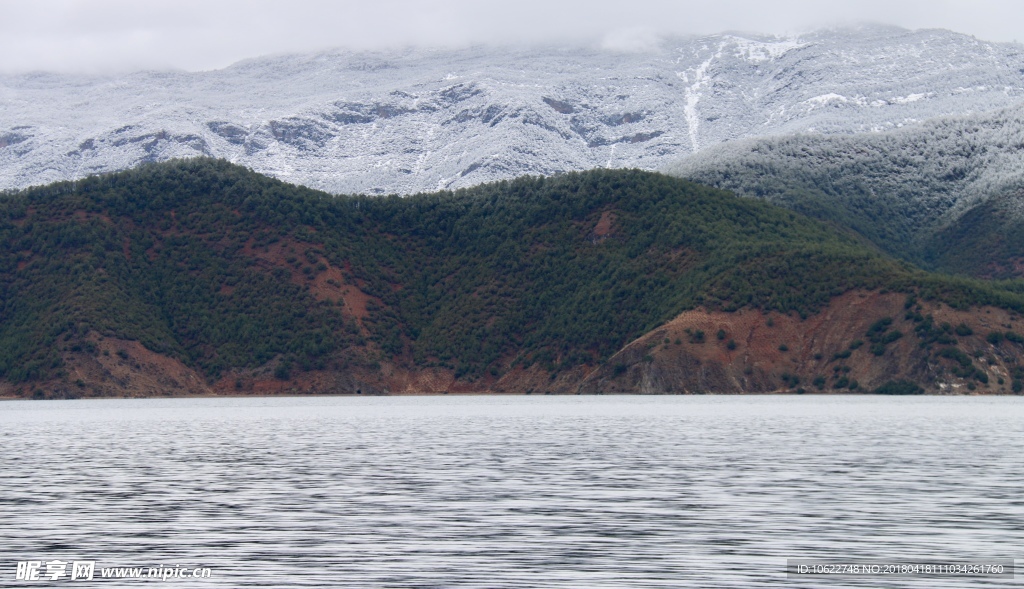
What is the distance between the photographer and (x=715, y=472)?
55.8 m

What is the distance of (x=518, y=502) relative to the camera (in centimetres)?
4578

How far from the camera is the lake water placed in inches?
1321

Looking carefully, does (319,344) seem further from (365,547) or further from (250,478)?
(365,547)

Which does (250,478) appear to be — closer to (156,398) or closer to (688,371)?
(688,371)

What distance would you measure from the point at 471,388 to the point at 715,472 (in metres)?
135

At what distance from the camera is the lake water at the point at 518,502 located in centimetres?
3356

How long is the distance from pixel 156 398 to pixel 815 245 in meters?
95.4

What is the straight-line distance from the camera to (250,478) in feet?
183

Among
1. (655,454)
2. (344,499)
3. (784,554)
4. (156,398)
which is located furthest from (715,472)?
(156,398)

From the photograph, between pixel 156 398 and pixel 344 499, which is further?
pixel 156 398

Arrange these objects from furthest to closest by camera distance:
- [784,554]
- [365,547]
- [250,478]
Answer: [250,478], [365,547], [784,554]

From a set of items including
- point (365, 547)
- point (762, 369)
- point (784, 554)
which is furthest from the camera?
point (762, 369)

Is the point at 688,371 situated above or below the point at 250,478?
below

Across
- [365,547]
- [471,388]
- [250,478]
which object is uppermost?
[365,547]
